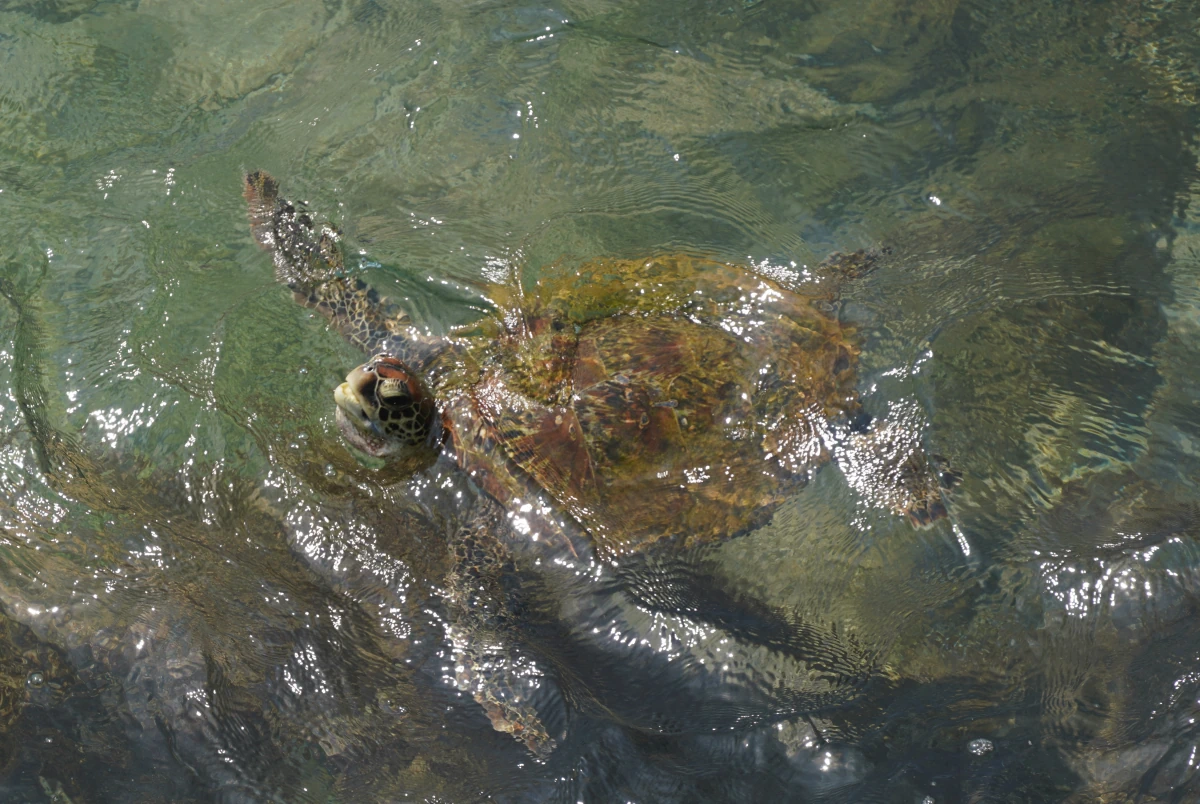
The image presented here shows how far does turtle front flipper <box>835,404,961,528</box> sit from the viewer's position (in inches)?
139

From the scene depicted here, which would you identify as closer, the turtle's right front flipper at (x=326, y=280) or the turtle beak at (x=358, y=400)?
the turtle beak at (x=358, y=400)

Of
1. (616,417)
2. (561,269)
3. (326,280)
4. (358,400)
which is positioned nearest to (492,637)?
(616,417)

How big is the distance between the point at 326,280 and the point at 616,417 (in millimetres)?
1802

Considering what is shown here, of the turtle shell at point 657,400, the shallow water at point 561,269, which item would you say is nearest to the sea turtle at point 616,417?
the turtle shell at point 657,400

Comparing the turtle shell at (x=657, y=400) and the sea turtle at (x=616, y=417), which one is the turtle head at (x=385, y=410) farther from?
the turtle shell at (x=657, y=400)

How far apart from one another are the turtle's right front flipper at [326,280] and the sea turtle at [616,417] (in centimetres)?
2

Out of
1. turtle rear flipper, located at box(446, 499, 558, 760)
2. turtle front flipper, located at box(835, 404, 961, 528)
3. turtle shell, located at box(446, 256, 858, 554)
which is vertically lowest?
turtle rear flipper, located at box(446, 499, 558, 760)

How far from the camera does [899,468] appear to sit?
362 centimetres

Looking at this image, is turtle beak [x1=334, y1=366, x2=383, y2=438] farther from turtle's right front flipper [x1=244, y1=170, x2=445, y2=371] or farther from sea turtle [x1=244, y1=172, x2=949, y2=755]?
turtle's right front flipper [x1=244, y1=170, x2=445, y2=371]

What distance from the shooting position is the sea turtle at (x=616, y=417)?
343 cm

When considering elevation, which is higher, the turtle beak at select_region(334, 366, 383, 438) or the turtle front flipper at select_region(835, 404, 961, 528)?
the turtle beak at select_region(334, 366, 383, 438)

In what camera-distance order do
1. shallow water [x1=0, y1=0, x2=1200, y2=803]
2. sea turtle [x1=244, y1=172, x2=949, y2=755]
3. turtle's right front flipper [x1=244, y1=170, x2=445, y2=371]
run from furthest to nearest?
turtle's right front flipper [x1=244, y1=170, x2=445, y2=371] → sea turtle [x1=244, y1=172, x2=949, y2=755] → shallow water [x1=0, y1=0, x2=1200, y2=803]

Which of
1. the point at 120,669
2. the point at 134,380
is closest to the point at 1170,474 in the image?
the point at 120,669

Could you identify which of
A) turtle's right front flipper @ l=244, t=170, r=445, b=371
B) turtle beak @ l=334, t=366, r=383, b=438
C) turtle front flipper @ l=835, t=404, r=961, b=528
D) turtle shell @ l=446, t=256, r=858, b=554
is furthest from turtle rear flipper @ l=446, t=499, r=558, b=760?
turtle front flipper @ l=835, t=404, r=961, b=528
